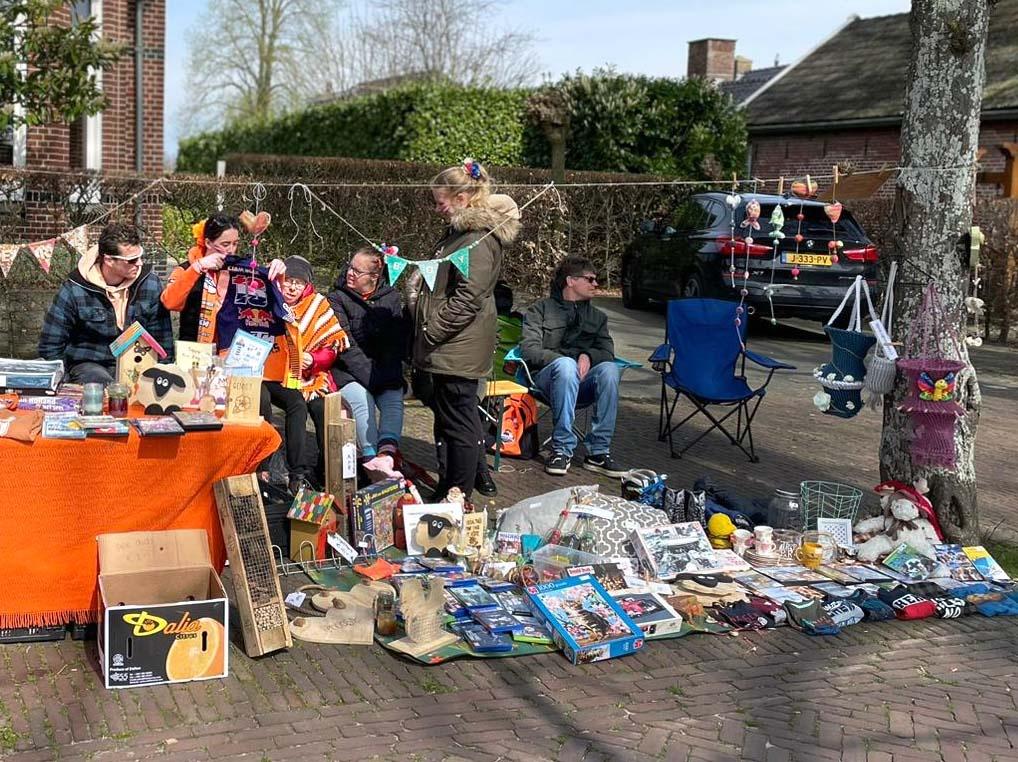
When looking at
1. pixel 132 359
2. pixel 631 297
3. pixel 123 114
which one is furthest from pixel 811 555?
pixel 123 114

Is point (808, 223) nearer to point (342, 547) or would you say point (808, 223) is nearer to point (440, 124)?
point (342, 547)

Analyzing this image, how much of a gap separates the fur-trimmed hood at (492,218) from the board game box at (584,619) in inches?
78.9

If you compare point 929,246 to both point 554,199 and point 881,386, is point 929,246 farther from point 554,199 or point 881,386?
point 554,199

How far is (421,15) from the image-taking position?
36594 millimetres

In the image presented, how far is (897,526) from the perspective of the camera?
19.7 ft

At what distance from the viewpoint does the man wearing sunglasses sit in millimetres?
5875

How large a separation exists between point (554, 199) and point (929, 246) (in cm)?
643

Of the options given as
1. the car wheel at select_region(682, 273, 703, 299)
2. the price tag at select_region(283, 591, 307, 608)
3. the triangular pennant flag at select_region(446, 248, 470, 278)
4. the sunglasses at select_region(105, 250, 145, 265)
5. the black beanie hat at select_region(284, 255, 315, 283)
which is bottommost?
the price tag at select_region(283, 591, 307, 608)

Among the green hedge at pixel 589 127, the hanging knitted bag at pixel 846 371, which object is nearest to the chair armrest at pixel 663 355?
the hanging knitted bag at pixel 846 371

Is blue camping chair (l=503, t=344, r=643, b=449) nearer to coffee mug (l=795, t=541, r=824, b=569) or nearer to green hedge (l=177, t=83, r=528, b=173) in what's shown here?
coffee mug (l=795, t=541, r=824, b=569)

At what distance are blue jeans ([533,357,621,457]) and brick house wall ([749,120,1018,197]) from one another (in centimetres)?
1391

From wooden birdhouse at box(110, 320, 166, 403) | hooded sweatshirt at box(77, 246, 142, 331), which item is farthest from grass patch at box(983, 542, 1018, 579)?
hooded sweatshirt at box(77, 246, 142, 331)

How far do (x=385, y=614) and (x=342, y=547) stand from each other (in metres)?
0.82

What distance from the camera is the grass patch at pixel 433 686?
428cm
